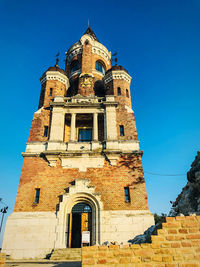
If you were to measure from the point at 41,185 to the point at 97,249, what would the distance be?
10.3 meters

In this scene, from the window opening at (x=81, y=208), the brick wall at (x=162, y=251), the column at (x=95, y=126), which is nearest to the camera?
the brick wall at (x=162, y=251)

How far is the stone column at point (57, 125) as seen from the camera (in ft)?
55.5

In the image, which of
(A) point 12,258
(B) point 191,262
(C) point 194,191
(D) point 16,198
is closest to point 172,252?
(B) point 191,262

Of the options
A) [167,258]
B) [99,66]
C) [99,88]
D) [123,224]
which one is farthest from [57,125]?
[167,258]

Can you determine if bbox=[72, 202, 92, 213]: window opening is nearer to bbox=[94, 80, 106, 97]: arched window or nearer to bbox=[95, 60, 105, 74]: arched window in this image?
bbox=[94, 80, 106, 97]: arched window

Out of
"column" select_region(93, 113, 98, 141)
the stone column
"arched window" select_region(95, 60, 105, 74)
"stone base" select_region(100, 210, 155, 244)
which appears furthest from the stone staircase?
"arched window" select_region(95, 60, 105, 74)

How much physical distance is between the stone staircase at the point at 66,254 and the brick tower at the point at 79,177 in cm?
65

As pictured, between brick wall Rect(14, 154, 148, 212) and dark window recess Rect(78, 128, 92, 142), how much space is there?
383 cm

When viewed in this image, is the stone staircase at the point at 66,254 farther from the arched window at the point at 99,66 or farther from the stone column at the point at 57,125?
the arched window at the point at 99,66

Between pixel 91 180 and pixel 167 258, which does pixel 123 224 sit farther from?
pixel 167 258

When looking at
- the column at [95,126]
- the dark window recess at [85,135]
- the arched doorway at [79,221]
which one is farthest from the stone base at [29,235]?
the dark window recess at [85,135]

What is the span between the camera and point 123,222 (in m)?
13.4

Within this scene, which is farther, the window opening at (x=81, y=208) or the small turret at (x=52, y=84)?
the small turret at (x=52, y=84)

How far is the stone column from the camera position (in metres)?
16.9
